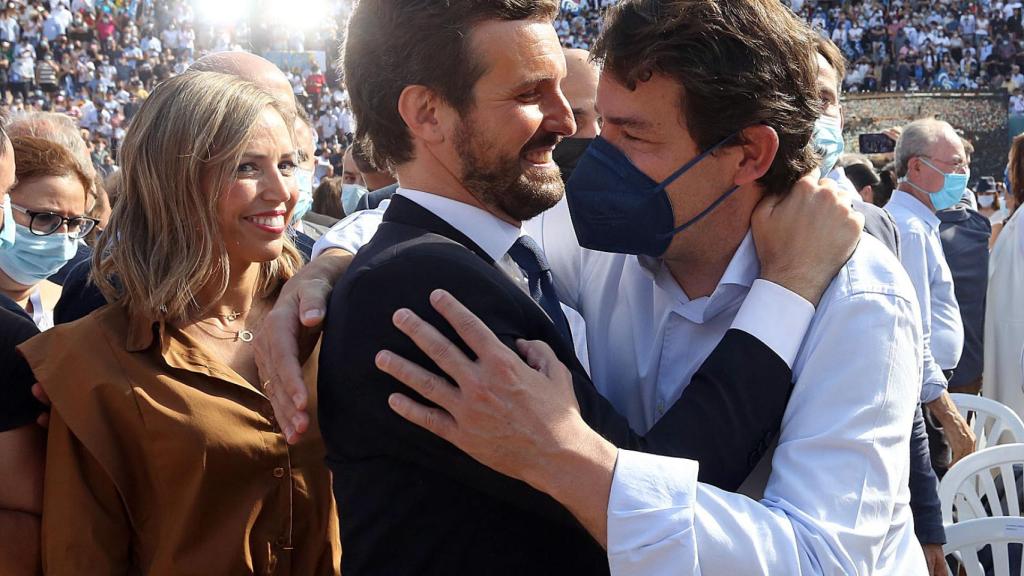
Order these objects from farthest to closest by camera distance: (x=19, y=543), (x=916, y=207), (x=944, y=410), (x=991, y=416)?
(x=916, y=207), (x=991, y=416), (x=944, y=410), (x=19, y=543)

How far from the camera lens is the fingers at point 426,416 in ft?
4.85

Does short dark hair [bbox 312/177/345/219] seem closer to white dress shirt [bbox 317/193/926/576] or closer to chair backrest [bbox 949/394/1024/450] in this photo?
chair backrest [bbox 949/394/1024/450]

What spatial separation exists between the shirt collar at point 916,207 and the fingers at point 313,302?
442 centimetres

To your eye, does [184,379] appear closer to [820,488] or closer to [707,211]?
[707,211]

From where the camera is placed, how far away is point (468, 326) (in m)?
1.49

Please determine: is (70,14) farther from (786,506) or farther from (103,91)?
(786,506)

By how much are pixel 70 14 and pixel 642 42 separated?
1232 inches

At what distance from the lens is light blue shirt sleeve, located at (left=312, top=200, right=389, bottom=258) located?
96.8 inches

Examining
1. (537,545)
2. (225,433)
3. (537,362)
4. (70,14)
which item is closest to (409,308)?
(537,362)

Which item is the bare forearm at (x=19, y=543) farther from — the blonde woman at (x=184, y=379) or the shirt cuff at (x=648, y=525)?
the shirt cuff at (x=648, y=525)

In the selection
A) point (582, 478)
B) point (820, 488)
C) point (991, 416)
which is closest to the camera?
point (582, 478)

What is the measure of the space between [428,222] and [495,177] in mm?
172

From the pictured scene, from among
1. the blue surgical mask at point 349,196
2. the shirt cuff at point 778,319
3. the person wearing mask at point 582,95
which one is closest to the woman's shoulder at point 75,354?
the shirt cuff at point 778,319

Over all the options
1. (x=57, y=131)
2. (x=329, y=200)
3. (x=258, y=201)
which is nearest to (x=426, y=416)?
(x=258, y=201)
